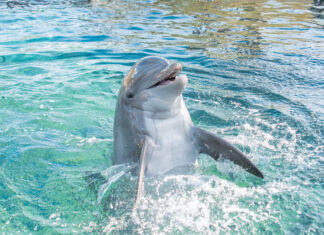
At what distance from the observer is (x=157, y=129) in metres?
4.26

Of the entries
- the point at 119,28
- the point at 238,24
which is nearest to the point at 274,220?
the point at 119,28

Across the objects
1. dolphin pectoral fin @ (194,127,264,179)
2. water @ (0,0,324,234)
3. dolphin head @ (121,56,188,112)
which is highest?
dolphin head @ (121,56,188,112)

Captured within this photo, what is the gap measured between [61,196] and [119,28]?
1138 centimetres

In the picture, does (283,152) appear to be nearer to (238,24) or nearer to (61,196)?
(61,196)

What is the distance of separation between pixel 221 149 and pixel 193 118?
2142mm

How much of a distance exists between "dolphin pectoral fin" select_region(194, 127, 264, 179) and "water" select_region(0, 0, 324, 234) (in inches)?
9.1

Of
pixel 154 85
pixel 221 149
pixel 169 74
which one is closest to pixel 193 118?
pixel 221 149

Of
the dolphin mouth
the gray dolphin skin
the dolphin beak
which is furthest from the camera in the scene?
the gray dolphin skin

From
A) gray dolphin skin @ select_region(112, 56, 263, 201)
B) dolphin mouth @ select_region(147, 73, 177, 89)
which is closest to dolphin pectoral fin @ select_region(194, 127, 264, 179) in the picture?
gray dolphin skin @ select_region(112, 56, 263, 201)

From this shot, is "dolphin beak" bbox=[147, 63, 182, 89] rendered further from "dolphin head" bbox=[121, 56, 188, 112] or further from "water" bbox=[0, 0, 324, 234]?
"water" bbox=[0, 0, 324, 234]

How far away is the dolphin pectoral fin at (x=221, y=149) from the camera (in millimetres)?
4102

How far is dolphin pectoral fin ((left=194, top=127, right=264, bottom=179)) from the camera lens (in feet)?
13.5

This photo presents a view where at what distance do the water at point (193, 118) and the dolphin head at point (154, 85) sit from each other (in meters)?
0.95

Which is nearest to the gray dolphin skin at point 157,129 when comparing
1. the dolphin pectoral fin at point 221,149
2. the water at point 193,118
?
the dolphin pectoral fin at point 221,149
